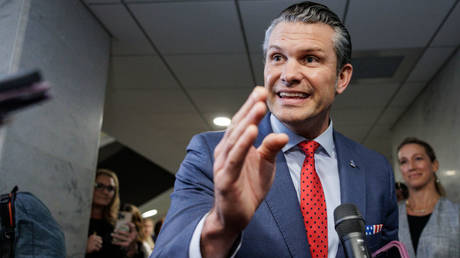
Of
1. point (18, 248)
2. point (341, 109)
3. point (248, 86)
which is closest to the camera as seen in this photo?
point (18, 248)

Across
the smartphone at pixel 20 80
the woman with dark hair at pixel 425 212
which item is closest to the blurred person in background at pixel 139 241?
the woman with dark hair at pixel 425 212

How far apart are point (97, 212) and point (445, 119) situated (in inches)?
117

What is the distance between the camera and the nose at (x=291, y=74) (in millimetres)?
1114

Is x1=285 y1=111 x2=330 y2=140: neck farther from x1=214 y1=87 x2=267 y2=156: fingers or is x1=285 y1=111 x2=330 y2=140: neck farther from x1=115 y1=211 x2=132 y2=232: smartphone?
x1=115 y1=211 x2=132 y2=232: smartphone

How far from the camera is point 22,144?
199 centimetres

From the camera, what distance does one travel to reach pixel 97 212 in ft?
9.89

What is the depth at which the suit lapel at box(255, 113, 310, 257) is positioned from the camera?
950mm

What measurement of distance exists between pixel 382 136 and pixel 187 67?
331 centimetres

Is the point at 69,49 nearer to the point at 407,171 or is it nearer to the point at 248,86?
the point at 248,86

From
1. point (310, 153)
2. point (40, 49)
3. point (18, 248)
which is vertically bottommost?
point (18, 248)

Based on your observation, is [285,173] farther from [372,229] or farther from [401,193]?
[401,193]

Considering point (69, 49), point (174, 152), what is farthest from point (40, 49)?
point (174, 152)

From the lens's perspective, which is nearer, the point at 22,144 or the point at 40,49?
the point at 22,144

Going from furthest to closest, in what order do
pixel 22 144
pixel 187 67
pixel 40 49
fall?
pixel 187 67 → pixel 40 49 → pixel 22 144
